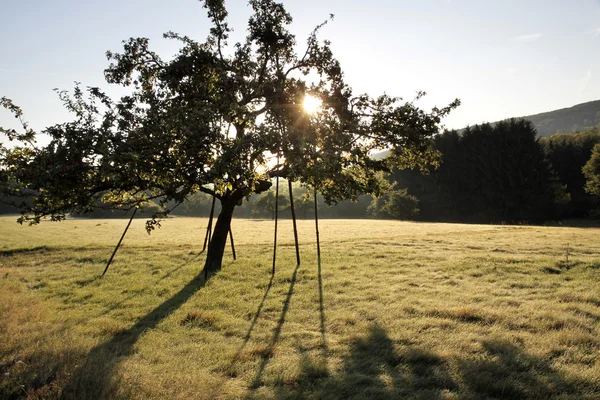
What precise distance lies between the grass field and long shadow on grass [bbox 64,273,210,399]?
0.12 feet

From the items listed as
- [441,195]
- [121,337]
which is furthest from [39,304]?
[441,195]

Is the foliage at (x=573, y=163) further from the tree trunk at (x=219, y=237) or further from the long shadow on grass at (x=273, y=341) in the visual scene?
the long shadow on grass at (x=273, y=341)

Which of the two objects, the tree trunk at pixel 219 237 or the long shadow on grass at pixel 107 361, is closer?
the long shadow on grass at pixel 107 361

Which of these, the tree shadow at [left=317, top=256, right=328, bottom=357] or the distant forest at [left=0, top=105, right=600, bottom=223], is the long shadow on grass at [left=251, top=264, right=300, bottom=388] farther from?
the distant forest at [left=0, top=105, right=600, bottom=223]

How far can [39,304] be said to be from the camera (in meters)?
12.5

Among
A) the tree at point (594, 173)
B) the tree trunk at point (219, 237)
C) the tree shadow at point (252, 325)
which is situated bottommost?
the tree shadow at point (252, 325)

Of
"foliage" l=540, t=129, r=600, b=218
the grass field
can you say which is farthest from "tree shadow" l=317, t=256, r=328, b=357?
"foliage" l=540, t=129, r=600, b=218

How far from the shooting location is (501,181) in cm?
6744

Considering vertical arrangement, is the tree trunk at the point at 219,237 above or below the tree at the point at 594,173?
below

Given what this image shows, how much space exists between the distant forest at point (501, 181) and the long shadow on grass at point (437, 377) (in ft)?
167

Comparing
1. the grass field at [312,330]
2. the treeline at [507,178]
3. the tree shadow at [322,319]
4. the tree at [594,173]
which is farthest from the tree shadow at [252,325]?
the treeline at [507,178]

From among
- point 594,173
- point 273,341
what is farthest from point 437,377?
point 594,173

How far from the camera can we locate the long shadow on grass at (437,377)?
6.05 m

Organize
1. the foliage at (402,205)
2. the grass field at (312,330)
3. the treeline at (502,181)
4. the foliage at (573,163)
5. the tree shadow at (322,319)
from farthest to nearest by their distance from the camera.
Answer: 1. the foliage at (402,205)
2. the foliage at (573,163)
3. the treeline at (502,181)
4. the tree shadow at (322,319)
5. the grass field at (312,330)
